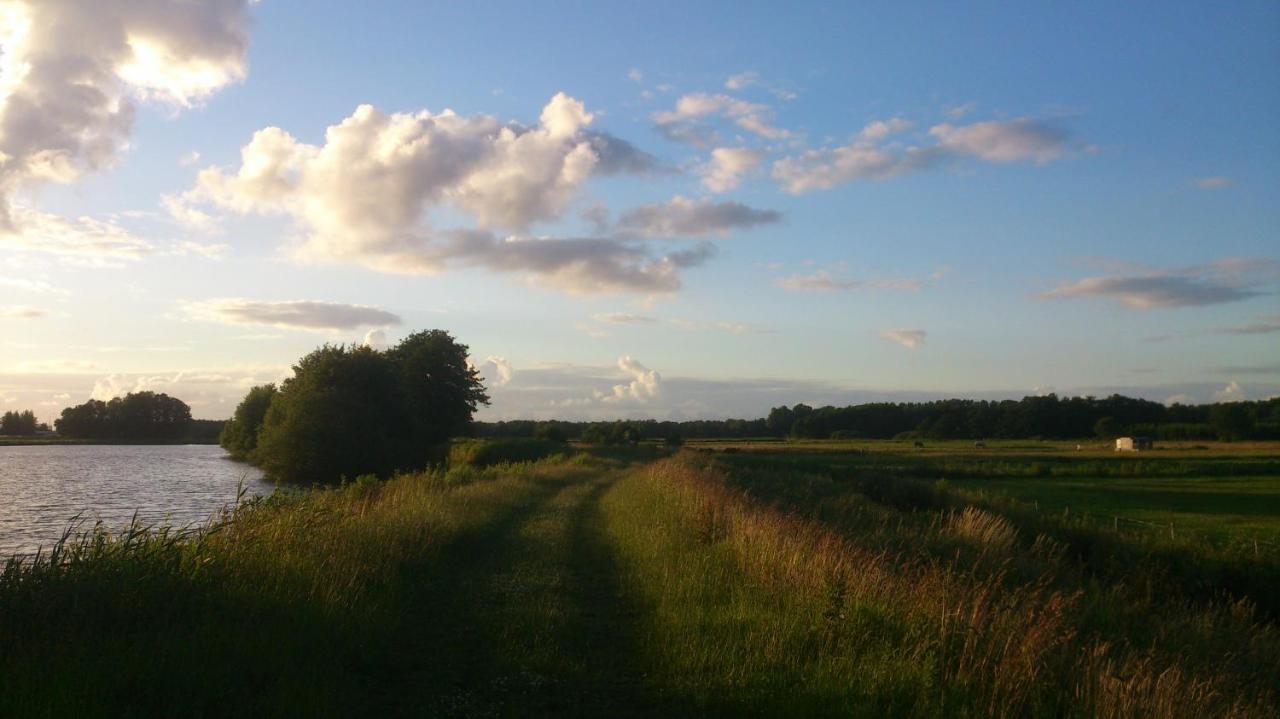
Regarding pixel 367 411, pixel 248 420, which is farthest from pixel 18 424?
pixel 367 411

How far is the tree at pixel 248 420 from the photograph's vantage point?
223 ft

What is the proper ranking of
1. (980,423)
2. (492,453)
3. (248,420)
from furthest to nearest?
(980,423) < (248,420) < (492,453)

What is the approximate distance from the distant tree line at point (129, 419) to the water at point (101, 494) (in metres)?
43.9

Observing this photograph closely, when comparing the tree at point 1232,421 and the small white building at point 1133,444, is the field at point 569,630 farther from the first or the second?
the tree at point 1232,421

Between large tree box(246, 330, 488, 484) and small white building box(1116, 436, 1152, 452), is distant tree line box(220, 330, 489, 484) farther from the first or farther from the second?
small white building box(1116, 436, 1152, 452)

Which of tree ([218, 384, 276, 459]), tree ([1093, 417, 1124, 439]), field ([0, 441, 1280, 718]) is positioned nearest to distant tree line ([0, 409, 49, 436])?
tree ([218, 384, 276, 459])

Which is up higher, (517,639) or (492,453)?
(517,639)

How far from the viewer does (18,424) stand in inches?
3780

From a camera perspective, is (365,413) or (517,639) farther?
(365,413)

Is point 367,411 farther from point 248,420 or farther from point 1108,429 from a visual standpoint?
point 1108,429

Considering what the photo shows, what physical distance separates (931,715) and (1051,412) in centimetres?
14559

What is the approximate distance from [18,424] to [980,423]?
137 meters

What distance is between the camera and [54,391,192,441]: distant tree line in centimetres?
9100

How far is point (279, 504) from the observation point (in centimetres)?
1385
